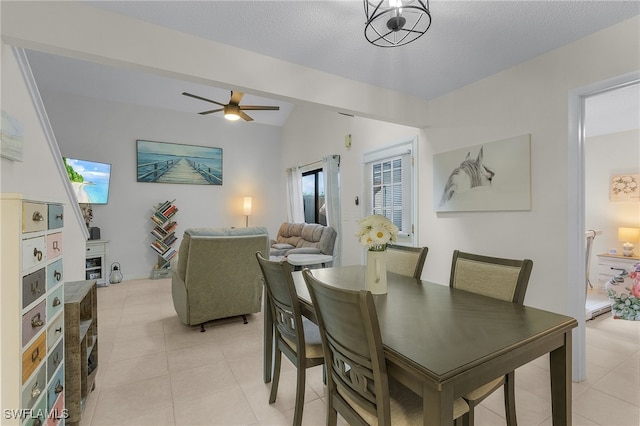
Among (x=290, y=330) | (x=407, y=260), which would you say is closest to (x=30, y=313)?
(x=290, y=330)

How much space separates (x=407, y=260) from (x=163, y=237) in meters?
4.79

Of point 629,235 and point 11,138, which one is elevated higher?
point 11,138

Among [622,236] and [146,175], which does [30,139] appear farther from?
[622,236]

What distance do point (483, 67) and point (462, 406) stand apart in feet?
8.52

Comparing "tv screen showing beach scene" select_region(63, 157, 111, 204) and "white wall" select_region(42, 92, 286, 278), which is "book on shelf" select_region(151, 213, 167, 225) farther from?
"tv screen showing beach scene" select_region(63, 157, 111, 204)

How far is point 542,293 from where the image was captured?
2.40m

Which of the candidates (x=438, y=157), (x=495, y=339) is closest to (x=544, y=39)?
(x=438, y=157)

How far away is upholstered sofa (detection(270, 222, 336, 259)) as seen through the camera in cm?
481

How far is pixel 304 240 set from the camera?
536cm

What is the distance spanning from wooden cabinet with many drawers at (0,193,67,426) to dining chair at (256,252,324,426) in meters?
0.97

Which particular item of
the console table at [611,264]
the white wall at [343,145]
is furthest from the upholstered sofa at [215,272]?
the console table at [611,264]

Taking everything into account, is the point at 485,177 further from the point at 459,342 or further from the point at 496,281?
the point at 459,342

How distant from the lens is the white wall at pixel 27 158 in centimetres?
170

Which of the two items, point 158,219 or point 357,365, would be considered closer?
point 357,365
